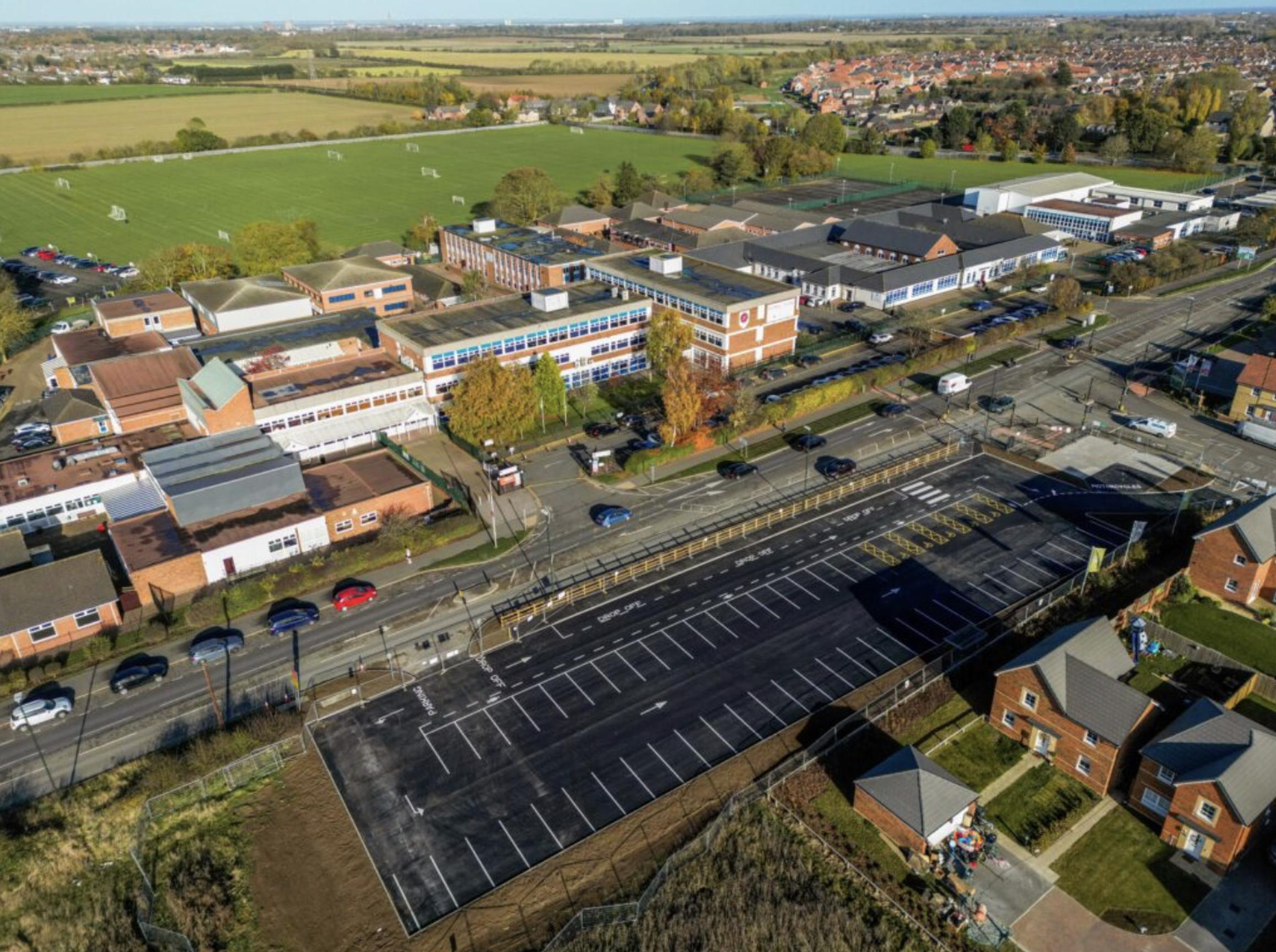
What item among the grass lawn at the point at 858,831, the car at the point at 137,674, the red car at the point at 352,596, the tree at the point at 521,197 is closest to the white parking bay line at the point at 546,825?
the grass lawn at the point at 858,831

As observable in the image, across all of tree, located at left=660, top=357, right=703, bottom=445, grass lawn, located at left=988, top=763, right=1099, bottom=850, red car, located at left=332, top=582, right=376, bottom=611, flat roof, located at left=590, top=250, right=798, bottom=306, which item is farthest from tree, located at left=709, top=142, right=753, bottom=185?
grass lawn, located at left=988, top=763, right=1099, bottom=850

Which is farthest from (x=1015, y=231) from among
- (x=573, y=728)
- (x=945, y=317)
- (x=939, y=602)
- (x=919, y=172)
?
(x=573, y=728)

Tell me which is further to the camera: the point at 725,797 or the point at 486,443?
the point at 486,443

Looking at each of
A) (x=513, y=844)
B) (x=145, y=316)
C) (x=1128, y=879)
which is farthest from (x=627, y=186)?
(x=1128, y=879)

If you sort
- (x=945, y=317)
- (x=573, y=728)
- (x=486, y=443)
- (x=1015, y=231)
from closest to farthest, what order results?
(x=573, y=728) → (x=486, y=443) → (x=945, y=317) → (x=1015, y=231)

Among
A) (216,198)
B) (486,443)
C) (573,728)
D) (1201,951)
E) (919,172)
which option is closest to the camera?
(1201,951)

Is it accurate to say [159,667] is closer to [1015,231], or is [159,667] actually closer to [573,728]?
[573,728]

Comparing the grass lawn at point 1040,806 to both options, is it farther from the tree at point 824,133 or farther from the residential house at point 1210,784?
the tree at point 824,133

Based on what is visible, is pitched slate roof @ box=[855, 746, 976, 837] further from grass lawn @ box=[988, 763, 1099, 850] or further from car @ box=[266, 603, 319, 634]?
car @ box=[266, 603, 319, 634]
